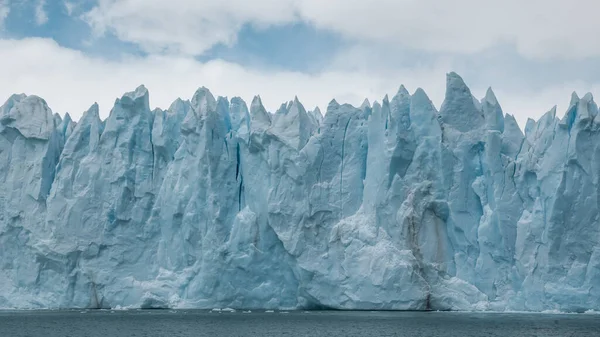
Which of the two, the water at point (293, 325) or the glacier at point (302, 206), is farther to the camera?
the glacier at point (302, 206)

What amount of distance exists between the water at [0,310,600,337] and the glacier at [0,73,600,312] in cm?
86

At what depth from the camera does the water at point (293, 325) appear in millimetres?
25250

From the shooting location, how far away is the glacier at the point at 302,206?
30781mm

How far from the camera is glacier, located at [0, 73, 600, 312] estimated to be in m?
30.8

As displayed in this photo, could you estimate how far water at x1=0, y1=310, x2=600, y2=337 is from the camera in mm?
25250

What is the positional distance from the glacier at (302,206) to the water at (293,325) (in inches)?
33.9

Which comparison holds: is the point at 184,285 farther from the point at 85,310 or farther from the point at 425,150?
the point at 425,150

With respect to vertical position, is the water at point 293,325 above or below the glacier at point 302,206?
below

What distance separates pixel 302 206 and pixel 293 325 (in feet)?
20.2

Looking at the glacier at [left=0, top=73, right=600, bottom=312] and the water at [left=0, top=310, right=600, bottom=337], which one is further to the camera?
the glacier at [left=0, top=73, right=600, bottom=312]

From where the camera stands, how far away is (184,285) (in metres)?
34.2

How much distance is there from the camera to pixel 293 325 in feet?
94.8

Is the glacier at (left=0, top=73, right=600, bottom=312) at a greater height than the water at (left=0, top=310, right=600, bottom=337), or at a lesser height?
greater

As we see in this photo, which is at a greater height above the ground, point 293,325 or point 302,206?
point 302,206
